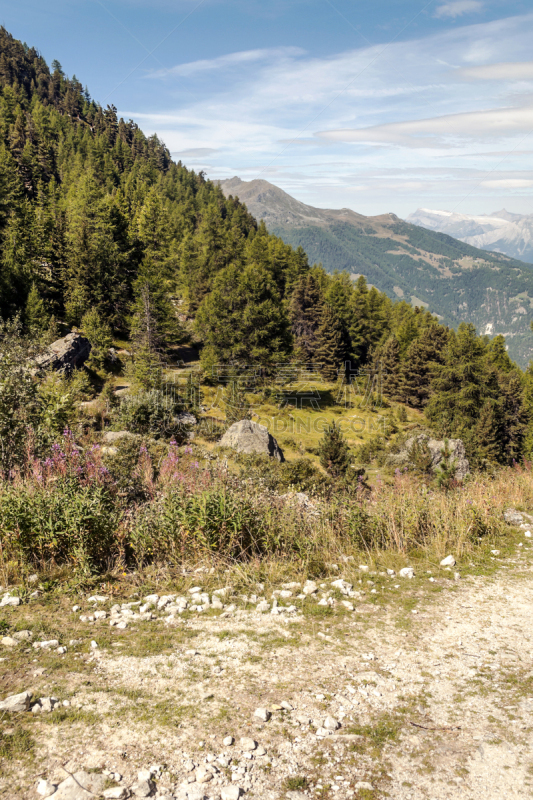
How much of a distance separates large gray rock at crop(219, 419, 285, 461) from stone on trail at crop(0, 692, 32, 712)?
19069 mm

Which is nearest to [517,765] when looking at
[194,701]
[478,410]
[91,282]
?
[194,701]

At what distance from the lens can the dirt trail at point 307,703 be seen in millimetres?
3357

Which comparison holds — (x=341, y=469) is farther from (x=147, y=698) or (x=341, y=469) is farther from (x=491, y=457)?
(x=491, y=457)

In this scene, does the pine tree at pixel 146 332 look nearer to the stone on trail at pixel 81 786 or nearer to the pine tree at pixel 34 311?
the pine tree at pixel 34 311

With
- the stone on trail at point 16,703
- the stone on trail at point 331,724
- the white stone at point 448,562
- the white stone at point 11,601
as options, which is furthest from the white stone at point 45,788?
the white stone at point 448,562

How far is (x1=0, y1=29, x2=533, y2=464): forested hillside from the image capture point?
41.2 metres

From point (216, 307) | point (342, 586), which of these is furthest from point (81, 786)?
point (216, 307)

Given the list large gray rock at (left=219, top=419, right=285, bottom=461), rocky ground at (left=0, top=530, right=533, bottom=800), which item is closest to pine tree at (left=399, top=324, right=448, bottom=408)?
large gray rock at (left=219, top=419, right=285, bottom=461)

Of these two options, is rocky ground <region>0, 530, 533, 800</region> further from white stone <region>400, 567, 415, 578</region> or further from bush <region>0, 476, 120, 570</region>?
bush <region>0, 476, 120, 570</region>

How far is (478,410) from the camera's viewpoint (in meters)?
45.2

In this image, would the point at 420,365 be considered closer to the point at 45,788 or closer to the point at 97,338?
the point at 97,338

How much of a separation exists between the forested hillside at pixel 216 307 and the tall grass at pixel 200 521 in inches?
947

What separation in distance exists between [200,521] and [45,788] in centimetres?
380

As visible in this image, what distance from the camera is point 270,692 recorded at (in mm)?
4266
